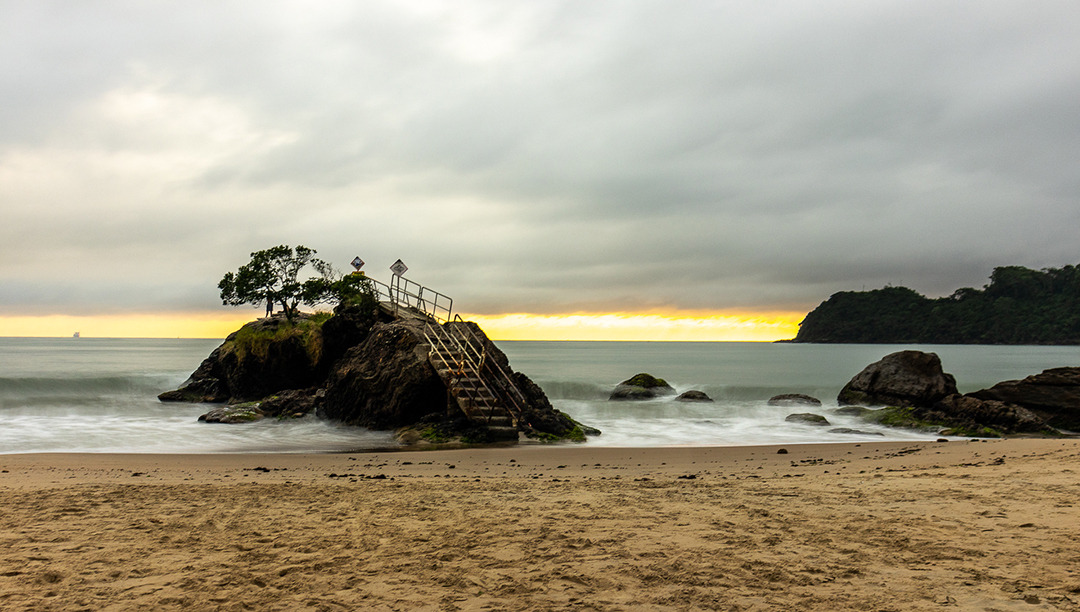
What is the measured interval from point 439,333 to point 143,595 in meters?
17.1

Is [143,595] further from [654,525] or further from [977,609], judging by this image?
[977,609]

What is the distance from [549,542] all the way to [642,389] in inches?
1143

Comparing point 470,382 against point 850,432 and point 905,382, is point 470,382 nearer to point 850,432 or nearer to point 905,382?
point 850,432

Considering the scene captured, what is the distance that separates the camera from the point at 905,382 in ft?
80.5

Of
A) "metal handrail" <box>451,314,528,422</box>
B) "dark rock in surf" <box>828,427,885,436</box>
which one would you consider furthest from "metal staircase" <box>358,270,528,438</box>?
"dark rock in surf" <box>828,427,885,436</box>

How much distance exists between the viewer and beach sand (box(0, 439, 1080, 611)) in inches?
189

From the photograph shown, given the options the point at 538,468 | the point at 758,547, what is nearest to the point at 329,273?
the point at 538,468

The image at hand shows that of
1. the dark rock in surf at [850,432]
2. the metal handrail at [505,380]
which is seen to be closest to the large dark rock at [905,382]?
the dark rock in surf at [850,432]

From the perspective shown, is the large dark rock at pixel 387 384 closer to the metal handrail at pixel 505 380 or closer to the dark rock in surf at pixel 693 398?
the metal handrail at pixel 505 380

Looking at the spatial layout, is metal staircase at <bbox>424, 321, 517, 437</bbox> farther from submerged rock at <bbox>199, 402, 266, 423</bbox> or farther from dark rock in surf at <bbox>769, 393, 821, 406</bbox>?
dark rock in surf at <bbox>769, 393, 821, 406</bbox>

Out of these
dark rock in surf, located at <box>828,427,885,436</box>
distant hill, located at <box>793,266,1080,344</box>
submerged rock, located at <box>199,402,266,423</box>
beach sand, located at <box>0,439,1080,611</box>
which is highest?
distant hill, located at <box>793,266,1080,344</box>

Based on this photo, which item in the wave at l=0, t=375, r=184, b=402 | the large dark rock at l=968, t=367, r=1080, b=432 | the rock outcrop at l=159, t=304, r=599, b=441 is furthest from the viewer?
the wave at l=0, t=375, r=184, b=402

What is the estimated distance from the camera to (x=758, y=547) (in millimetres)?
5871

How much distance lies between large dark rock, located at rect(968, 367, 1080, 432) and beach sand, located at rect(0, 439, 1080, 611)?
12449 millimetres
